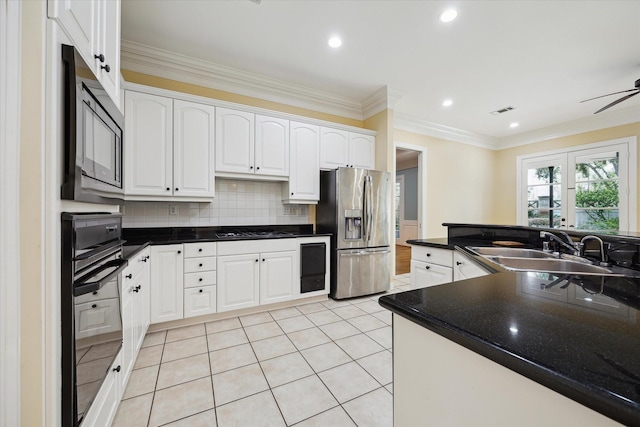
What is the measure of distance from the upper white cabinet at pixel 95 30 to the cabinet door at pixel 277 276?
6.27 ft

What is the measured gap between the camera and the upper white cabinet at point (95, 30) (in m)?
0.90

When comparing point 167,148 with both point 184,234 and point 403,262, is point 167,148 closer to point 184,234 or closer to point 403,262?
point 184,234

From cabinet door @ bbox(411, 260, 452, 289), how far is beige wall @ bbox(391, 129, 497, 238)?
2.63 m

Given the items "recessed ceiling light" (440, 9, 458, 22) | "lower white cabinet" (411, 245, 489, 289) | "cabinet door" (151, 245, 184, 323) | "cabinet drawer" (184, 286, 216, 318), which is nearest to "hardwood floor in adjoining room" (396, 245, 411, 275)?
"lower white cabinet" (411, 245, 489, 289)

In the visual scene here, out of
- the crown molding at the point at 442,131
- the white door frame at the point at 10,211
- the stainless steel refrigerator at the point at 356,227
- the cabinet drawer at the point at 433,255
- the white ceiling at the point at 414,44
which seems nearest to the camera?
the white door frame at the point at 10,211

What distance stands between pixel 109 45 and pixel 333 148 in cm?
248

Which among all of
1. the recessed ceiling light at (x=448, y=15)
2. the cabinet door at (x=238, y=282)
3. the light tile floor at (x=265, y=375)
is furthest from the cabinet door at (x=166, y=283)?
the recessed ceiling light at (x=448, y=15)

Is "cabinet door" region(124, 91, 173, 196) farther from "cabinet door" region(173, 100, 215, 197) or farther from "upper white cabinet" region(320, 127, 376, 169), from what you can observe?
"upper white cabinet" region(320, 127, 376, 169)

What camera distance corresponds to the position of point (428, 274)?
2.22 metres

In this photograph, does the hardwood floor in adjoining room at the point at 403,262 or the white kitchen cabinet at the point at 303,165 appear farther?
the hardwood floor in adjoining room at the point at 403,262

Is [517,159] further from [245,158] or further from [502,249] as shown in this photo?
[245,158]

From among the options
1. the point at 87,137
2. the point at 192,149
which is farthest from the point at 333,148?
the point at 87,137

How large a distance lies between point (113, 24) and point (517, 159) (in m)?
6.57

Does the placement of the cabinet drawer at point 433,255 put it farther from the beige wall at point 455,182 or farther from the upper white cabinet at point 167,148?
the beige wall at point 455,182
